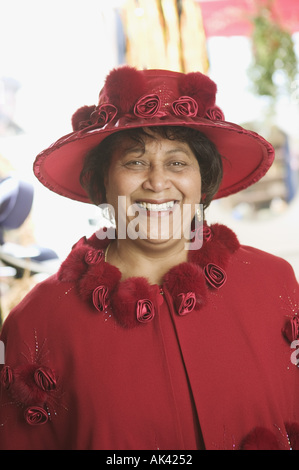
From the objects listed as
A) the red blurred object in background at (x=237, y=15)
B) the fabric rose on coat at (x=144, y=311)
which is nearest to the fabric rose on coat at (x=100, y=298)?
the fabric rose on coat at (x=144, y=311)

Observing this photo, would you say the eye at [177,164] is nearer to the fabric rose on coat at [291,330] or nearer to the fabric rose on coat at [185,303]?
the fabric rose on coat at [185,303]

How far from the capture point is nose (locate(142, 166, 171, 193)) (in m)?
1.50

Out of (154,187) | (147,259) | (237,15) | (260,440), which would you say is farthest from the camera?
(237,15)

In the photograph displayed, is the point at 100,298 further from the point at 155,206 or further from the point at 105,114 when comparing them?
the point at 105,114

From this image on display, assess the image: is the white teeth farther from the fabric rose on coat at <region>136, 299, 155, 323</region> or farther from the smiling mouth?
the fabric rose on coat at <region>136, 299, 155, 323</region>

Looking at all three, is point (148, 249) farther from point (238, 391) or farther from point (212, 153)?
point (238, 391)

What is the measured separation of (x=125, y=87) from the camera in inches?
58.4

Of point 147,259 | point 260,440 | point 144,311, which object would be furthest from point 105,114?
point 260,440

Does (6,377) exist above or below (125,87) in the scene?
below

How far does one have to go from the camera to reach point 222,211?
3938mm

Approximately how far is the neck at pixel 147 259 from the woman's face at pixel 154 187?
55 mm

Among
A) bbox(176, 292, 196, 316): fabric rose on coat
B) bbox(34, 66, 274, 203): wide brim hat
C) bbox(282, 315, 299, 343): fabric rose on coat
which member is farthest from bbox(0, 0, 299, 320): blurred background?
bbox(282, 315, 299, 343): fabric rose on coat

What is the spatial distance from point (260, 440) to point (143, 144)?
95 cm
